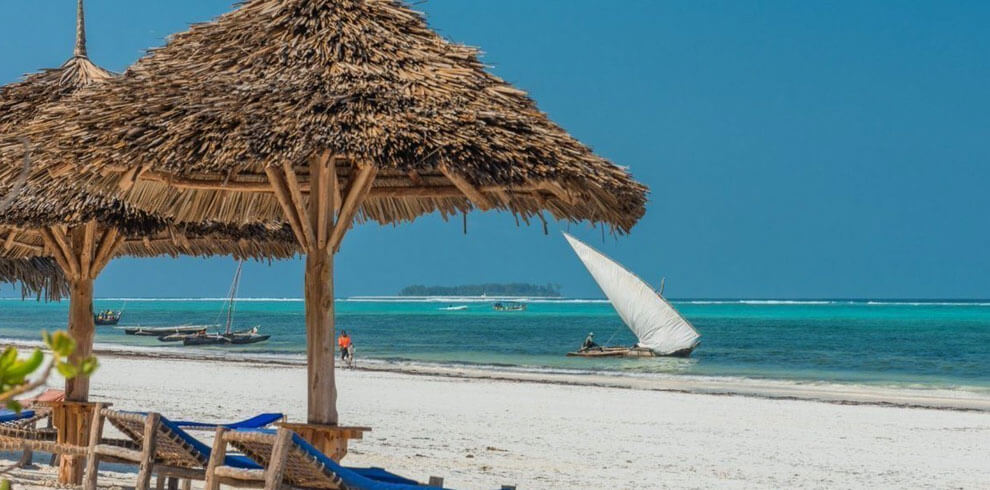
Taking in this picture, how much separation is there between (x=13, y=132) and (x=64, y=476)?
2128 mm

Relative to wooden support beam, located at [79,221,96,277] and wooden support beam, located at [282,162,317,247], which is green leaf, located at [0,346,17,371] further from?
wooden support beam, located at [79,221,96,277]

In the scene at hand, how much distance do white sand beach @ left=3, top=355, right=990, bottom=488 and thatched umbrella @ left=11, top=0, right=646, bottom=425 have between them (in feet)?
9.49

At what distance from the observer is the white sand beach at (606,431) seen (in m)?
9.12

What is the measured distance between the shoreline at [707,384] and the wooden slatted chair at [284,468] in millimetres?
14191

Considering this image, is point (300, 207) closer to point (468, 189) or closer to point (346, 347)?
point (468, 189)

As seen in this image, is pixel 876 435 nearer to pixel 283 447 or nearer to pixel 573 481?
pixel 573 481

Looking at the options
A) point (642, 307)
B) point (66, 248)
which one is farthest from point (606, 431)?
point (642, 307)

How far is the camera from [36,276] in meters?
11.1

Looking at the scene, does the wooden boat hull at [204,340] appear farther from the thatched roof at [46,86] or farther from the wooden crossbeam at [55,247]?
the wooden crossbeam at [55,247]

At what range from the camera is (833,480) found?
914 centimetres

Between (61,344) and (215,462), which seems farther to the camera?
(215,462)

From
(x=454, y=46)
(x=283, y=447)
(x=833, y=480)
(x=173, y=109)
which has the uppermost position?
(x=454, y=46)

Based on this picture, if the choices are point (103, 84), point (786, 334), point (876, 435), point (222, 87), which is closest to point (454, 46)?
point (222, 87)

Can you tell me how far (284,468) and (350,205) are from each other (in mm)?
1365
